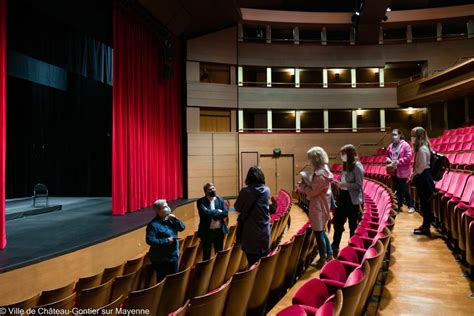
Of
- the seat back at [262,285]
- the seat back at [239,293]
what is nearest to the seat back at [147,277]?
the seat back at [262,285]

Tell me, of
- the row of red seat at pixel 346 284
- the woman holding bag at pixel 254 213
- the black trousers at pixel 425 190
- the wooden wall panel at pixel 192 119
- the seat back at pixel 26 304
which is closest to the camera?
the row of red seat at pixel 346 284

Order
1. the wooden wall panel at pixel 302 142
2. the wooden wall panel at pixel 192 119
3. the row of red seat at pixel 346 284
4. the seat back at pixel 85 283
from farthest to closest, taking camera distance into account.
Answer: the wooden wall panel at pixel 302 142 < the wooden wall panel at pixel 192 119 < the seat back at pixel 85 283 < the row of red seat at pixel 346 284

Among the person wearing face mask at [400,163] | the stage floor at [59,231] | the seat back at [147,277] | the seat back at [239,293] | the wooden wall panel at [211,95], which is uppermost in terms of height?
the wooden wall panel at [211,95]

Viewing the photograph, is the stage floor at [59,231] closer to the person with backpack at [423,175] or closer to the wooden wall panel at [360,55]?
the person with backpack at [423,175]

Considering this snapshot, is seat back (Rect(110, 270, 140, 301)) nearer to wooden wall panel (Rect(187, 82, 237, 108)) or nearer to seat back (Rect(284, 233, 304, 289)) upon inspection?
seat back (Rect(284, 233, 304, 289))

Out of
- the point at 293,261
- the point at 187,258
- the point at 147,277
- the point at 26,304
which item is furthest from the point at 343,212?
the point at 26,304

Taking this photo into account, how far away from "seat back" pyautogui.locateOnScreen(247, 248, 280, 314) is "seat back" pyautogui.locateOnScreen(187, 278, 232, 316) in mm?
227

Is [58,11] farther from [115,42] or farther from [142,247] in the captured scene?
[142,247]

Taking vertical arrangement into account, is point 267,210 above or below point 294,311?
above

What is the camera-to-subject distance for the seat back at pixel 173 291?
1.08 metres

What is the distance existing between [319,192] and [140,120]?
2605 mm

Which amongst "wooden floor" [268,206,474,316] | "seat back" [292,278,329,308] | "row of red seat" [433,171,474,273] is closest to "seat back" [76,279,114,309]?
"wooden floor" [268,206,474,316]

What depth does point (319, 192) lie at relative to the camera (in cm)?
141

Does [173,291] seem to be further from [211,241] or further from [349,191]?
[349,191]
